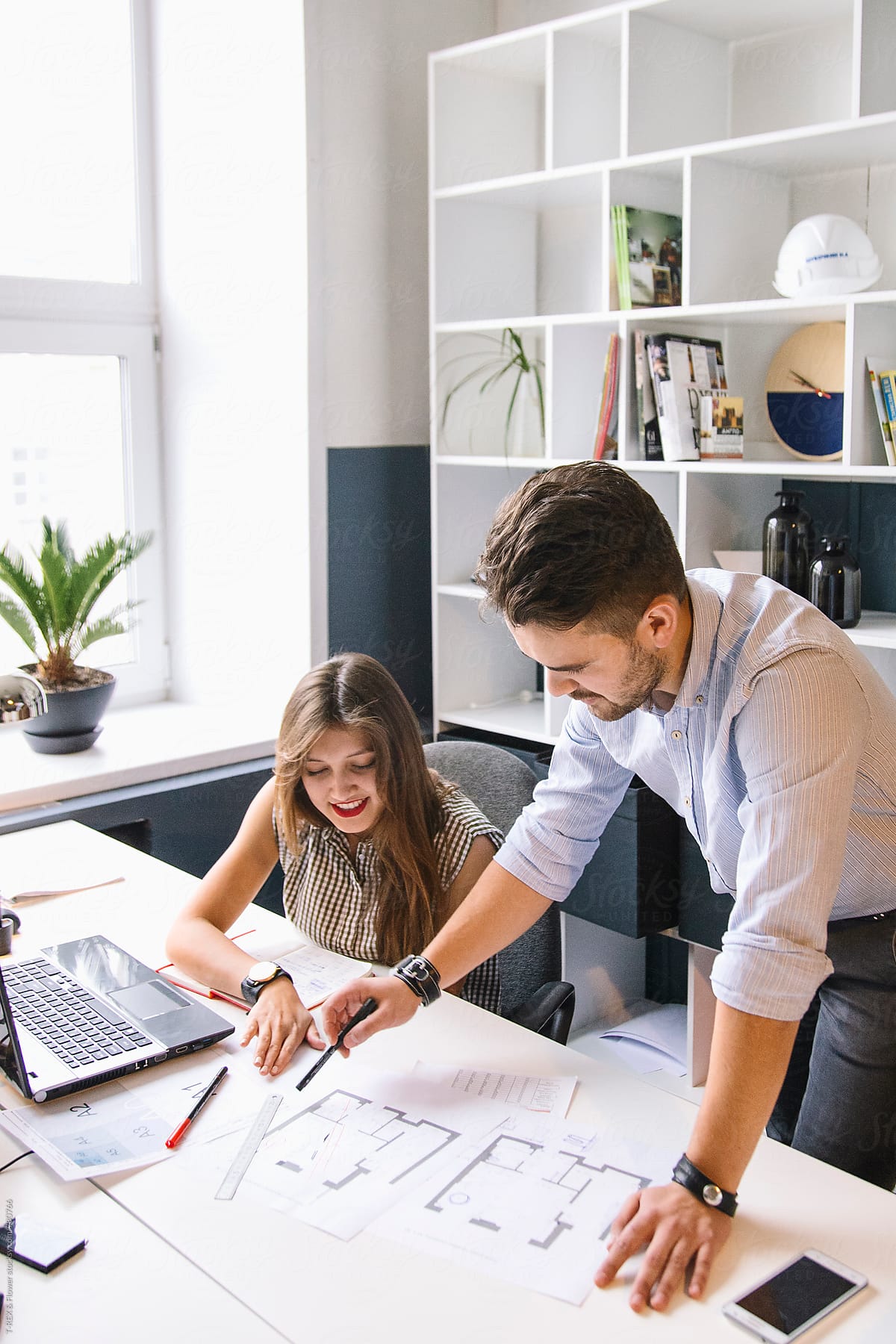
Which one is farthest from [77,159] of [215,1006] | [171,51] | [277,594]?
[215,1006]

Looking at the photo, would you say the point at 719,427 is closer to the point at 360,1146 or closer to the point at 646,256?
the point at 646,256

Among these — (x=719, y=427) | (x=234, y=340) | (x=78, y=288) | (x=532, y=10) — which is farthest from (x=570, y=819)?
(x=532, y=10)

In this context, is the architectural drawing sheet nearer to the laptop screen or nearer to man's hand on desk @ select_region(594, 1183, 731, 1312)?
man's hand on desk @ select_region(594, 1183, 731, 1312)

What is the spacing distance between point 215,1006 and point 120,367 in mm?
1919

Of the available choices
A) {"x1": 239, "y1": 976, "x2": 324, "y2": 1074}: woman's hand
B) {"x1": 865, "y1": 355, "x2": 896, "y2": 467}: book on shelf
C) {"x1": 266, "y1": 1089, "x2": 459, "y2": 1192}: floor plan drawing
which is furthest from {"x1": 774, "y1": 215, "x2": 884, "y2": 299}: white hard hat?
{"x1": 266, "y1": 1089, "x2": 459, "y2": 1192}: floor plan drawing

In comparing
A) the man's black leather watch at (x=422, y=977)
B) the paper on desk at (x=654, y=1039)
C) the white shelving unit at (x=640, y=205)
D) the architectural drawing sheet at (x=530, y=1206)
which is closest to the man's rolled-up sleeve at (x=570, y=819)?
the man's black leather watch at (x=422, y=977)

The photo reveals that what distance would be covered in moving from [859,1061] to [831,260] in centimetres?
152

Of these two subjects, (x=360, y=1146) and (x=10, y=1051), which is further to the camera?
(x=10, y=1051)

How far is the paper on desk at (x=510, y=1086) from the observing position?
1.43m

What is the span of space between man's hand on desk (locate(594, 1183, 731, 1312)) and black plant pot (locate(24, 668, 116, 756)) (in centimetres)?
188

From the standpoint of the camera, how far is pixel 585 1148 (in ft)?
4.40

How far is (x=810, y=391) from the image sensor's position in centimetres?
269

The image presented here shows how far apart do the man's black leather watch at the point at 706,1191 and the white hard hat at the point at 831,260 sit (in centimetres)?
171

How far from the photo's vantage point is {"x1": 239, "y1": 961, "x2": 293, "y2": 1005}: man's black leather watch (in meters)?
1.66
